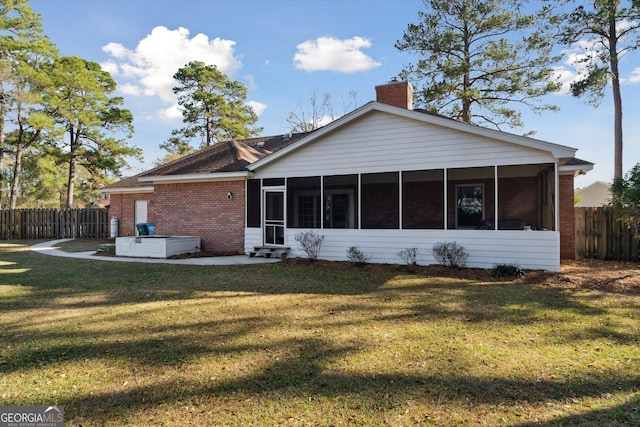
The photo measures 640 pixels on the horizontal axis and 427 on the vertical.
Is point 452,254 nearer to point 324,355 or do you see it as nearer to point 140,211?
point 324,355

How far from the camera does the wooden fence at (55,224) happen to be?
2105 cm

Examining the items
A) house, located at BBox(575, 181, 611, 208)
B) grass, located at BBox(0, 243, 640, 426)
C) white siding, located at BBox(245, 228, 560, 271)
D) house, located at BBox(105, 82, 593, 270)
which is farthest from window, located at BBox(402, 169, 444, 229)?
house, located at BBox(575, 181, 611, 208)

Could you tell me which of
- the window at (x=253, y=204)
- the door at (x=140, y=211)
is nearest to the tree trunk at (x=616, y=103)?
the window at (x=253, y=204)

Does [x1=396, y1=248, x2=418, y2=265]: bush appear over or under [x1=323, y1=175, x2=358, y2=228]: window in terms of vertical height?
under

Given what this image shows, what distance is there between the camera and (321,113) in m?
29.7

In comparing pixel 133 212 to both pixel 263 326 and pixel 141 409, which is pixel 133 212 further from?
pixel 141 409

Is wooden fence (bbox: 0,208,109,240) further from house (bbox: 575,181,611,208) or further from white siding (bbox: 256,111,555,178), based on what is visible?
house (bbox: 575,181,611,208)

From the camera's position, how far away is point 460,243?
31.3 ft

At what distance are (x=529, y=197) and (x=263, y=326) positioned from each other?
37.6 ft

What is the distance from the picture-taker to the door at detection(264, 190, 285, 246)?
12.2 meters

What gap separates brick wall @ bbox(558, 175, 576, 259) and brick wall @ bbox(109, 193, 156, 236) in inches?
725

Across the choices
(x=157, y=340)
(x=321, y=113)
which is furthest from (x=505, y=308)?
(x=321, y=113)

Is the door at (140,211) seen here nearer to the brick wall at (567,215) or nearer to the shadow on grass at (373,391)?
the shadow on grass at (373,391)

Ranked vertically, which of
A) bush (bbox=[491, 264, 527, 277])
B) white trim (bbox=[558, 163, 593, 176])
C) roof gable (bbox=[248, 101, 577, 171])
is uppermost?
roof gable (bbox=[248, 101, 577, 171])
